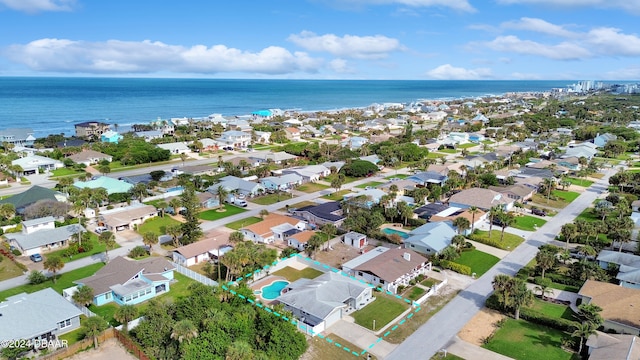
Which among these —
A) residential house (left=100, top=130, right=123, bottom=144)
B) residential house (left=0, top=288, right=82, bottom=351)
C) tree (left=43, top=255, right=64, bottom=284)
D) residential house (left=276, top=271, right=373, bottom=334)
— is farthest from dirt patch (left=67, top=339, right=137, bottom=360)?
residential house (left=100, top=130, right=123, bottom=144)

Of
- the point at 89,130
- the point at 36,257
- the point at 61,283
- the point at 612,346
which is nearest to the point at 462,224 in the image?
the point at 612,346

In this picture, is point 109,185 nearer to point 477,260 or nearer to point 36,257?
point 36,257

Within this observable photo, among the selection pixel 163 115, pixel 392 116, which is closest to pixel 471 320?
pixel 392 116

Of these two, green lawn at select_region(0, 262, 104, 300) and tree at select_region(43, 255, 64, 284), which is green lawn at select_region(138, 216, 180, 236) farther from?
tree at select_region(43, 255, 64, 284)

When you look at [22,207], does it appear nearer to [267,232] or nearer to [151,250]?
[151,250]

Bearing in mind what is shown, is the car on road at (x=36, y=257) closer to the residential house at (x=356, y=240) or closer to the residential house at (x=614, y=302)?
the residential house at (x=356, y=240)
